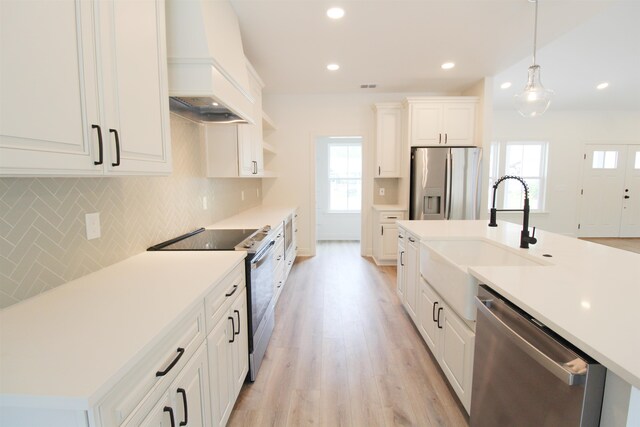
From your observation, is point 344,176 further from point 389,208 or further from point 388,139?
point 389,208

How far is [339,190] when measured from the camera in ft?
22.6

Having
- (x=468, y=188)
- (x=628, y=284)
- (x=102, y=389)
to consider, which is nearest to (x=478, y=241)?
(x=628, y=284)

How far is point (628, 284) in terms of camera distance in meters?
1.27

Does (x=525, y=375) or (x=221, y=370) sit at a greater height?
(x=525, y=375)

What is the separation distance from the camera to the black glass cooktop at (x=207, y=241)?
1.94 metres

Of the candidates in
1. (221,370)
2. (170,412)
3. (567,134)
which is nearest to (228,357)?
(221,370)

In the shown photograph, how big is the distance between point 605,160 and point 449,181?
493 centimetres

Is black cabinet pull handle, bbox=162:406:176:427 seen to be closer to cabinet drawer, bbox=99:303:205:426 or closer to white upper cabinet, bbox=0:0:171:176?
cabinet drawer, bbox=99:303:205:426

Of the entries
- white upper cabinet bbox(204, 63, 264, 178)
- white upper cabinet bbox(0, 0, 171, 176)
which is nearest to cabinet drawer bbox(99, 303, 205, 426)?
white upper cabinet bbox(0, 0, 171, 176)

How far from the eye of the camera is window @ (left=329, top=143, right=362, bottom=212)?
22.2ft

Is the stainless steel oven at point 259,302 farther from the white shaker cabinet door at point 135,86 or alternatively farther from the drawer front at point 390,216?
the drawer front at point 390,216

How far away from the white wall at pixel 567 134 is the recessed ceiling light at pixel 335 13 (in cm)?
515

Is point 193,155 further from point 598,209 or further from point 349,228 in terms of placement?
point 598,209

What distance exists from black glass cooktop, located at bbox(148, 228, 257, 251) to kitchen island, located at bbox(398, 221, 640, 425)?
1.53 metres
